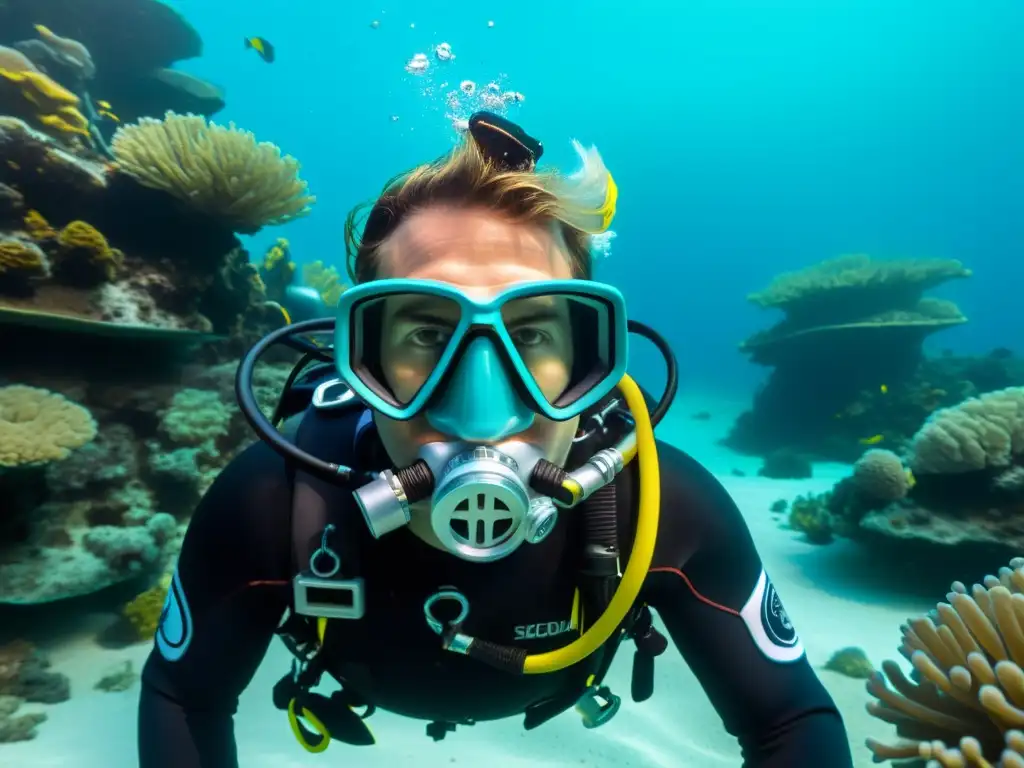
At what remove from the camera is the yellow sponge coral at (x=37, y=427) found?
4.21 meters

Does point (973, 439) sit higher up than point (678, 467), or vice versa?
point (973, 439)

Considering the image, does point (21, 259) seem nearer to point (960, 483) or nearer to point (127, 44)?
point (960, 483)

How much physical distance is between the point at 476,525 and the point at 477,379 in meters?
0.39

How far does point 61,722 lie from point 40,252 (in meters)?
3.78

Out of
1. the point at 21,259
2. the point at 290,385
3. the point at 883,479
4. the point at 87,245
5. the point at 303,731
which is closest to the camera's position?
the point at 303,731

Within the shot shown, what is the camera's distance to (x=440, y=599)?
1.89 metres

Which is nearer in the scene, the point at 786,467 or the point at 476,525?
the point at 476,525

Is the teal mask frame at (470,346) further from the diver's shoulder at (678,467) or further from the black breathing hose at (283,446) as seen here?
the diver's shoulder at (678,467)

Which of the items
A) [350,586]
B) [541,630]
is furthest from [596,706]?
[350,586]

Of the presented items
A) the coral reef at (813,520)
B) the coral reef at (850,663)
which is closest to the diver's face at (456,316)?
the coral reef at (850,663)

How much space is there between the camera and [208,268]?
20.6ft

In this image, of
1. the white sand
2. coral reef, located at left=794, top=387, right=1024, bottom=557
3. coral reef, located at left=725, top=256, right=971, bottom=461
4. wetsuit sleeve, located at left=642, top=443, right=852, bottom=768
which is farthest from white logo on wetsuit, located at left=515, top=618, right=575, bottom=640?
coral reef, located at left=725, top=256, right=971, bottom=461

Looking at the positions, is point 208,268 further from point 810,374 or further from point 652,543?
point 810,374

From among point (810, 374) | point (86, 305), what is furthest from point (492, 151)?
point (810, 374)
